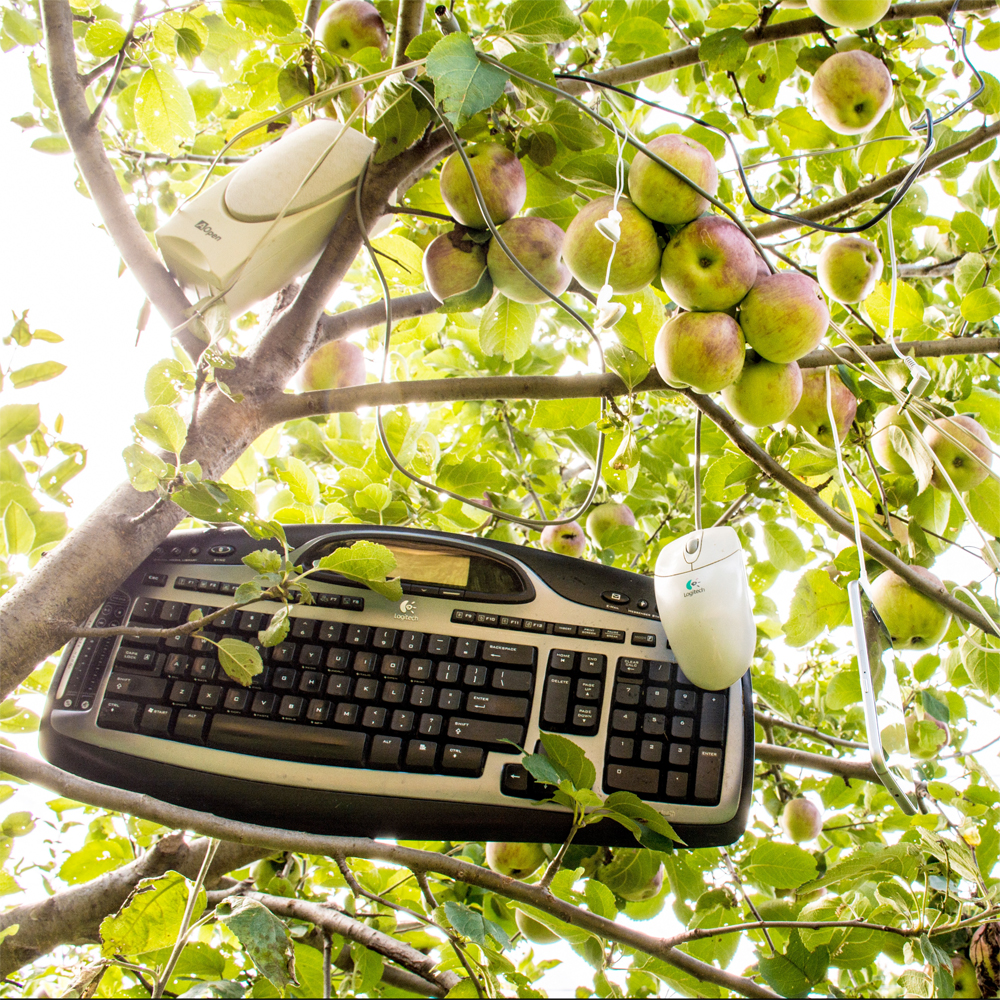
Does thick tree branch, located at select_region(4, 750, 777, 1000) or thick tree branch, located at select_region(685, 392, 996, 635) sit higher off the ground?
thick tree branch, located at select_region(685, 392, 996, 635)

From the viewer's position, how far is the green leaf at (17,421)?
31.0 inches

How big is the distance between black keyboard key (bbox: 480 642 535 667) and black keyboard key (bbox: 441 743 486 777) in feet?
0.33

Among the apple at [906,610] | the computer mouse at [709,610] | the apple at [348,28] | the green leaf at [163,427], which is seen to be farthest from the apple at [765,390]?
the apple at [348,28]

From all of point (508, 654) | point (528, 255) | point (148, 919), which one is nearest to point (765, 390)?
point (528, 255)

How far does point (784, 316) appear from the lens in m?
0.71

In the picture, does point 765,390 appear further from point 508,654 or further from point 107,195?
point 107,195

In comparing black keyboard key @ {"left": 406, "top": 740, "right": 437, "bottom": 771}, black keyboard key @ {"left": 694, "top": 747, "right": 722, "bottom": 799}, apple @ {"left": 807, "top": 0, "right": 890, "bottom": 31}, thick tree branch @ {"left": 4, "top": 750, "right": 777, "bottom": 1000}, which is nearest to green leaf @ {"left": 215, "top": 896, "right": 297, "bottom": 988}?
thick tree branch @ {"left": 4, "top": 750, "right": 777, "bottom": 1000}

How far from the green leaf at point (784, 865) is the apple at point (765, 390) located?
1.70ft

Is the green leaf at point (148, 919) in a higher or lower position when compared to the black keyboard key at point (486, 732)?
lower

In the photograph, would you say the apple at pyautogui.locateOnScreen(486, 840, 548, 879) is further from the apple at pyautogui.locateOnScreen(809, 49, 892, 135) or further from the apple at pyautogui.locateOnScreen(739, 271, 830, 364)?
the apple at pyautogui.locateOnScreen(809, 49, 892, 135)

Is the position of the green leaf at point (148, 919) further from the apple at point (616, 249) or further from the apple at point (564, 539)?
the apple at point (564, 539)

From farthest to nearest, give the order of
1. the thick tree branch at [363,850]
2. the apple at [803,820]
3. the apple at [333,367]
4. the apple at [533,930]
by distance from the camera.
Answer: the apple at [803,820] < the apple at [333,367] < the apple at [533,930] < the thick tree branch at [363,850]

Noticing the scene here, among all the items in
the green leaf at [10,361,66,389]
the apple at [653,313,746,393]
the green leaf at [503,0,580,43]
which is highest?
the green leaf at [503,0,580,43]

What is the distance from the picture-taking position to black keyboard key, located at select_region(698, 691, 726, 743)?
70cm
